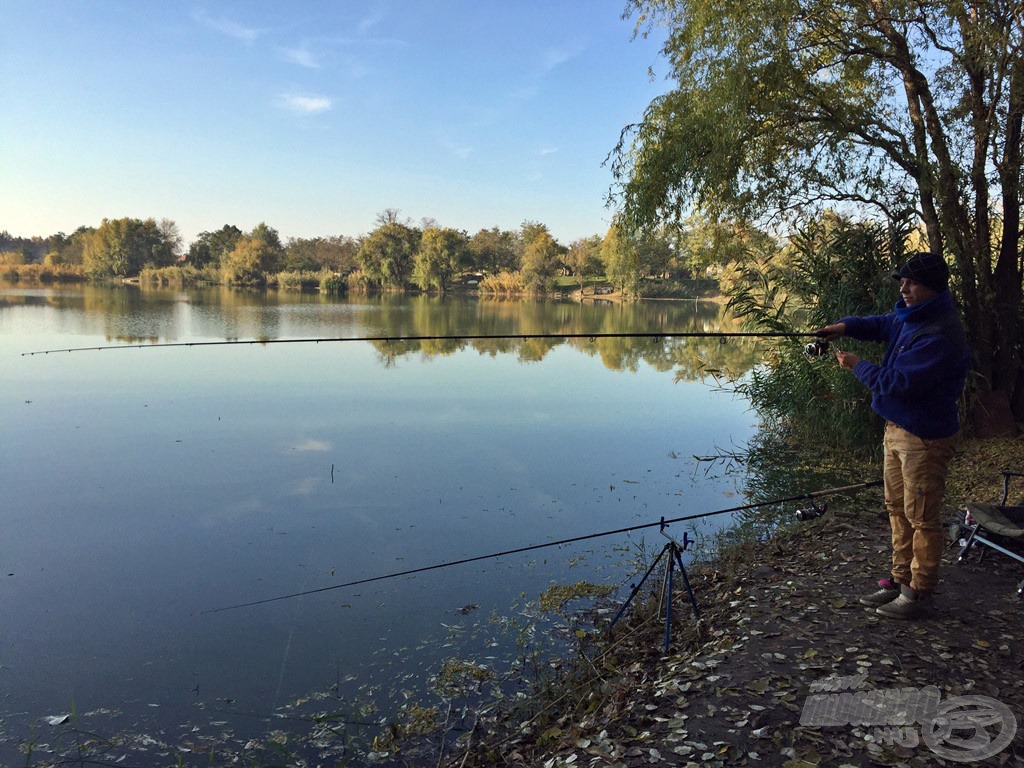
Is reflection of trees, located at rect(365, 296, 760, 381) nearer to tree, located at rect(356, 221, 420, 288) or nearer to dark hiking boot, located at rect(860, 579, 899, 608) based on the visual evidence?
dark hiking boot, located at rect(860, 579, 899, 608)

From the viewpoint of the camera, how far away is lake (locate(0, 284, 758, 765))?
3912 mm

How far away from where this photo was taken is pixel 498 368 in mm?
17438

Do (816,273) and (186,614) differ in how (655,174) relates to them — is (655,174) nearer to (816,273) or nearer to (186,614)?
(816,273)

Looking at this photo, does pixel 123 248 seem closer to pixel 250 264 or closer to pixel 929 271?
pixel 250 264

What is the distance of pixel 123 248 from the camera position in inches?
2840

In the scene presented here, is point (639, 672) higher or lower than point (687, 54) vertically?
lower

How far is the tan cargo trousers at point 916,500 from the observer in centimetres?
338

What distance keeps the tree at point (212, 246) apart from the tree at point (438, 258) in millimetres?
28768

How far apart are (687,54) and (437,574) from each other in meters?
7.49

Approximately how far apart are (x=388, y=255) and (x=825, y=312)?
60.0m

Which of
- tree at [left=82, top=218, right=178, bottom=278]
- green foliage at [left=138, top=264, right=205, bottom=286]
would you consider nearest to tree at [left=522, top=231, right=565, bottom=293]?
green foliage at [left=138, top=264, right=205, bottom=286]

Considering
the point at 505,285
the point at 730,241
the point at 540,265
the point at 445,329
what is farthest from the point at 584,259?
the point at 730,241

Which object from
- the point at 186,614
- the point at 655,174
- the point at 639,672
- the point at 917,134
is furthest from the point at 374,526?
the point at 917,134

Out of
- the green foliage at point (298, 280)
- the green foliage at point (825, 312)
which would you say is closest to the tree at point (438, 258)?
the green foliage at point (298, 280)
